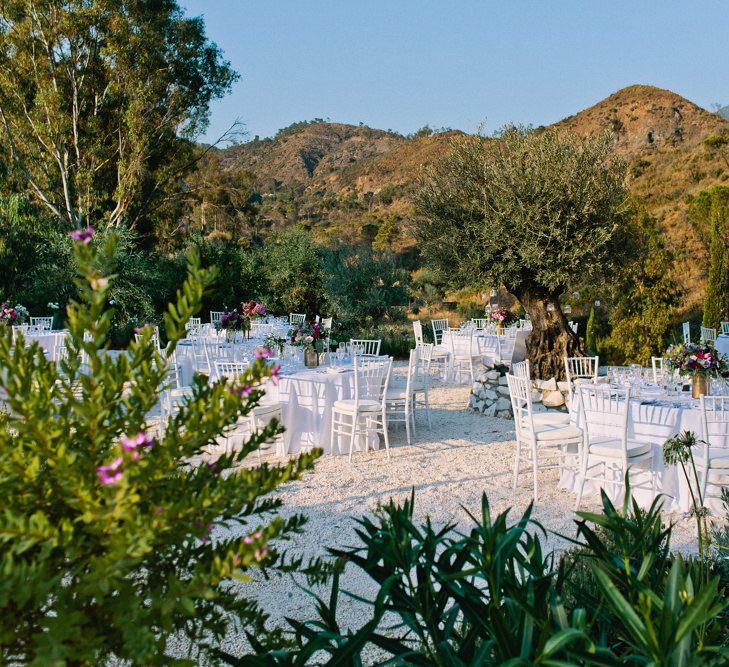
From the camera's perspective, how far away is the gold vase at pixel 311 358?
8.09 metres

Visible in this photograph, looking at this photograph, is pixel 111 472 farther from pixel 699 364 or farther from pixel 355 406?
pixel 355 406

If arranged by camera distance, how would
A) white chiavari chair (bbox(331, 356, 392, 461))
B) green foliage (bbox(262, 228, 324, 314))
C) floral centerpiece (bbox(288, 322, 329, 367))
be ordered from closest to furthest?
white chiavari chair (bbox(331, 356, 392, 461)) → floral centerpiece (bbox(288, 322, 329, 367)) → green foliage (bbox(262, 228, 324, 314))

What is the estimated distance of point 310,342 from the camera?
8047 millimetres

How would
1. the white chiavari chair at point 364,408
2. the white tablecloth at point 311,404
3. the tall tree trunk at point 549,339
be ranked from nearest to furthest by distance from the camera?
the white chiavari chair at point 364,408, the white tablecloth at point 311,404, the tall tree trunk at point 549,339

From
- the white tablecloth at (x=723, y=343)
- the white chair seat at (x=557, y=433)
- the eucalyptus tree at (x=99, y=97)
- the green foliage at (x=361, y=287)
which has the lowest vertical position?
the white chair seat at (x=557, y=433)

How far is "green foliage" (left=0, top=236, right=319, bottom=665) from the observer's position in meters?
1.07

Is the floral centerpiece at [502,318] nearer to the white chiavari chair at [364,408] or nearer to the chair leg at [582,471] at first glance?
the white chiavari chair at [364,408]

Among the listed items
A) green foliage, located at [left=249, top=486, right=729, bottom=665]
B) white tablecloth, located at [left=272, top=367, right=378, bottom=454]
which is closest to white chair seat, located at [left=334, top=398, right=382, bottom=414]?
white tablecloth, located at [left=272, top=367, right=378, bottom=454]

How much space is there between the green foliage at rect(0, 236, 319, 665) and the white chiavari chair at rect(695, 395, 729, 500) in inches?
189

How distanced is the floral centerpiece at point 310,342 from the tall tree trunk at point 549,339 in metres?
3.66

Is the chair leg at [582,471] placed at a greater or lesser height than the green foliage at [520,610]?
lesser

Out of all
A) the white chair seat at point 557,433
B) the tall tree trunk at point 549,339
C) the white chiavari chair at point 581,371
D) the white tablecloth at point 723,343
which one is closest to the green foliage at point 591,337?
the white tablecloth at point 723,343

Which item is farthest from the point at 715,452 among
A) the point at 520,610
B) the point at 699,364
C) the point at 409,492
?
the point at 520,610

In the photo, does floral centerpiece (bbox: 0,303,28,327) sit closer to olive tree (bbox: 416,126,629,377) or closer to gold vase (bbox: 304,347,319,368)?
gold vase (bbox: 304,347,319,368)
